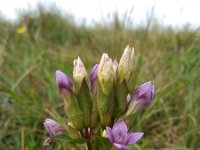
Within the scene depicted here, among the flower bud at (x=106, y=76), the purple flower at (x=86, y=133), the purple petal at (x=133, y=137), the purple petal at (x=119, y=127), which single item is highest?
the flower bud at (x=106, y=76)

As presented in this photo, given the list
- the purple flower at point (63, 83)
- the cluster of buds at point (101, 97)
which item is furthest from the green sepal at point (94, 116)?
the purple flower at point (63, 83)

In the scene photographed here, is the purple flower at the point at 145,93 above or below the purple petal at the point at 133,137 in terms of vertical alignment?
above

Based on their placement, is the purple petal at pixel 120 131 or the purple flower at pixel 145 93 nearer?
the purple petal at pixel 120 131

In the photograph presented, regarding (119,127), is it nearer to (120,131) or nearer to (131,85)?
(120,131)

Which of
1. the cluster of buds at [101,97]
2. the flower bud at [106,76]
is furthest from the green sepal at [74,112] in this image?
the flower bud at [106,76]

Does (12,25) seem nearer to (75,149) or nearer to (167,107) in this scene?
(167,107)

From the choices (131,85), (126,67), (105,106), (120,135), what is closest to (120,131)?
(120,135)

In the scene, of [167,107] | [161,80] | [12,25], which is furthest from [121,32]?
[12,25]

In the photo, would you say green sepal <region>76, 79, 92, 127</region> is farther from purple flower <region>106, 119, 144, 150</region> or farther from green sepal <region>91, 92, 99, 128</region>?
purple flower <region>106, 119, 144, 150</region>

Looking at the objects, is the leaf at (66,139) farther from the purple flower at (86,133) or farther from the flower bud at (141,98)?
the flower bud at (141,98)

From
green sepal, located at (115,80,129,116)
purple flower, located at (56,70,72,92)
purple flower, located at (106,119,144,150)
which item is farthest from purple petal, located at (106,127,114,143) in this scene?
purple flower, located at (56,70,72,92)
